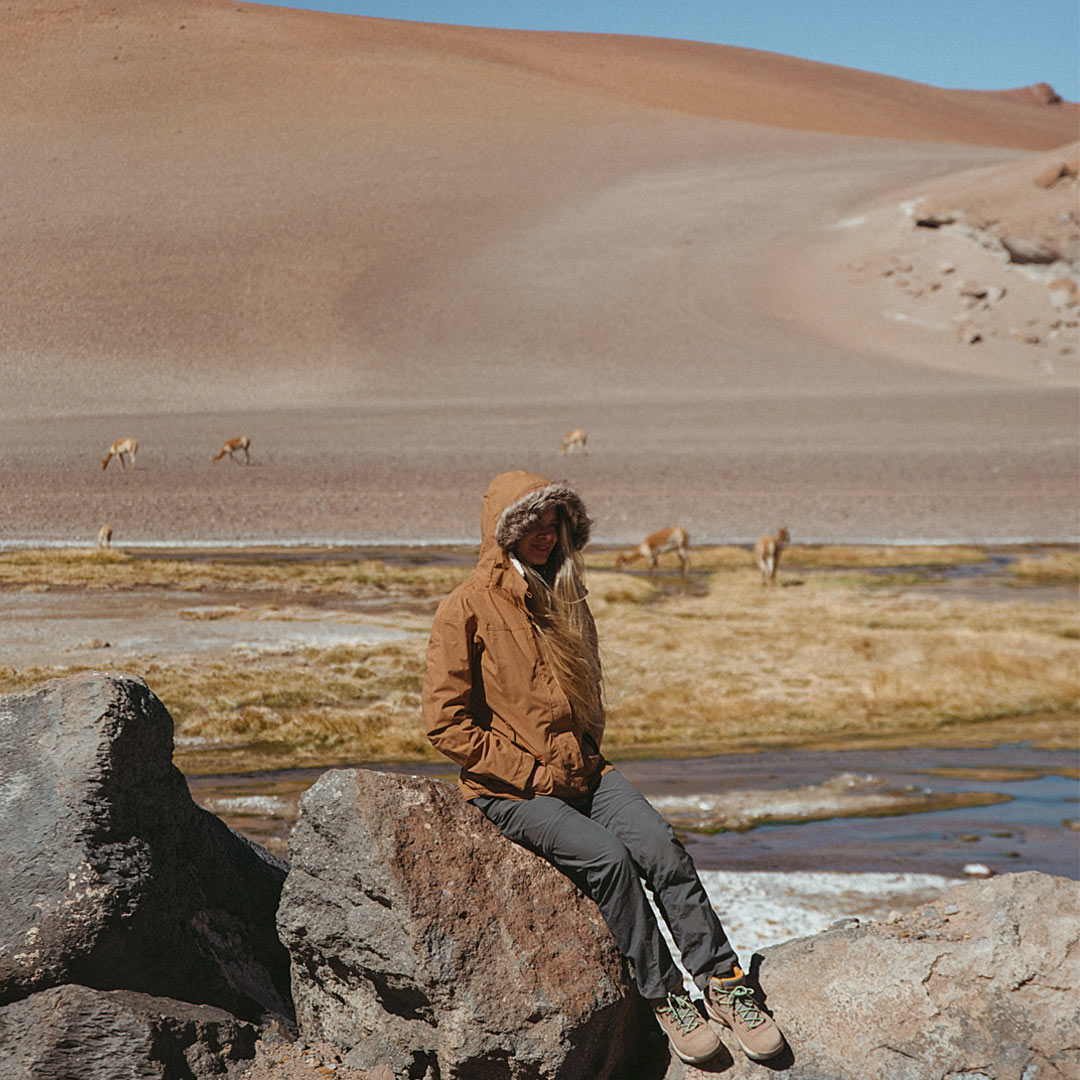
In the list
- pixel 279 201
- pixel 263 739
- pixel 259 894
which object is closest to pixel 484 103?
pixel 279 201

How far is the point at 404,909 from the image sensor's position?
380 centimetres

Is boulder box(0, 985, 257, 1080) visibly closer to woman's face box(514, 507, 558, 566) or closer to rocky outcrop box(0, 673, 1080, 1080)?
rocky outcrop box(0, 673, 1080, 1080)

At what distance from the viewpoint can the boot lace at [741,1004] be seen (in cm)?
362

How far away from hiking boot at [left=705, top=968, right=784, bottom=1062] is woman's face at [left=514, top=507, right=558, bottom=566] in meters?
1.42

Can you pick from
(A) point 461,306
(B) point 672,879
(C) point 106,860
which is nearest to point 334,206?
(A) point 461,306

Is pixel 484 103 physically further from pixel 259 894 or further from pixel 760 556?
pixel 259 894

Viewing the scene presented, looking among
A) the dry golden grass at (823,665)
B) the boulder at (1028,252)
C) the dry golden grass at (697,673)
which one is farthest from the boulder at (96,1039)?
the boulder at (1028,252)

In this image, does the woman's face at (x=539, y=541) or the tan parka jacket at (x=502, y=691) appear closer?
the tan parka jacket at (x=502, y=691)

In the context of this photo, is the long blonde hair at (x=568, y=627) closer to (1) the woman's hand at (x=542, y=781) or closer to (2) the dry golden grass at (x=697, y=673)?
(1) the woman's hand at (x=542, y=781)

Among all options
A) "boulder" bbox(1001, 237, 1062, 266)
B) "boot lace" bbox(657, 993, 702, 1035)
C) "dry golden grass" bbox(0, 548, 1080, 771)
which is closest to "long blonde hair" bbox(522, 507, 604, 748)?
"boot lace" bbox(657, 993, 702, 1035)

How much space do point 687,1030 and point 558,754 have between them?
35.5 inches

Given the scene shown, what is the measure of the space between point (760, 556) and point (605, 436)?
10590mm

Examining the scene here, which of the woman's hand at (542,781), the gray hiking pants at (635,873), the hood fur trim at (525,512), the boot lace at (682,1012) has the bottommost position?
the boot lace at (682,1012)

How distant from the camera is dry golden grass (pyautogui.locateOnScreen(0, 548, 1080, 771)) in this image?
31.1ft
